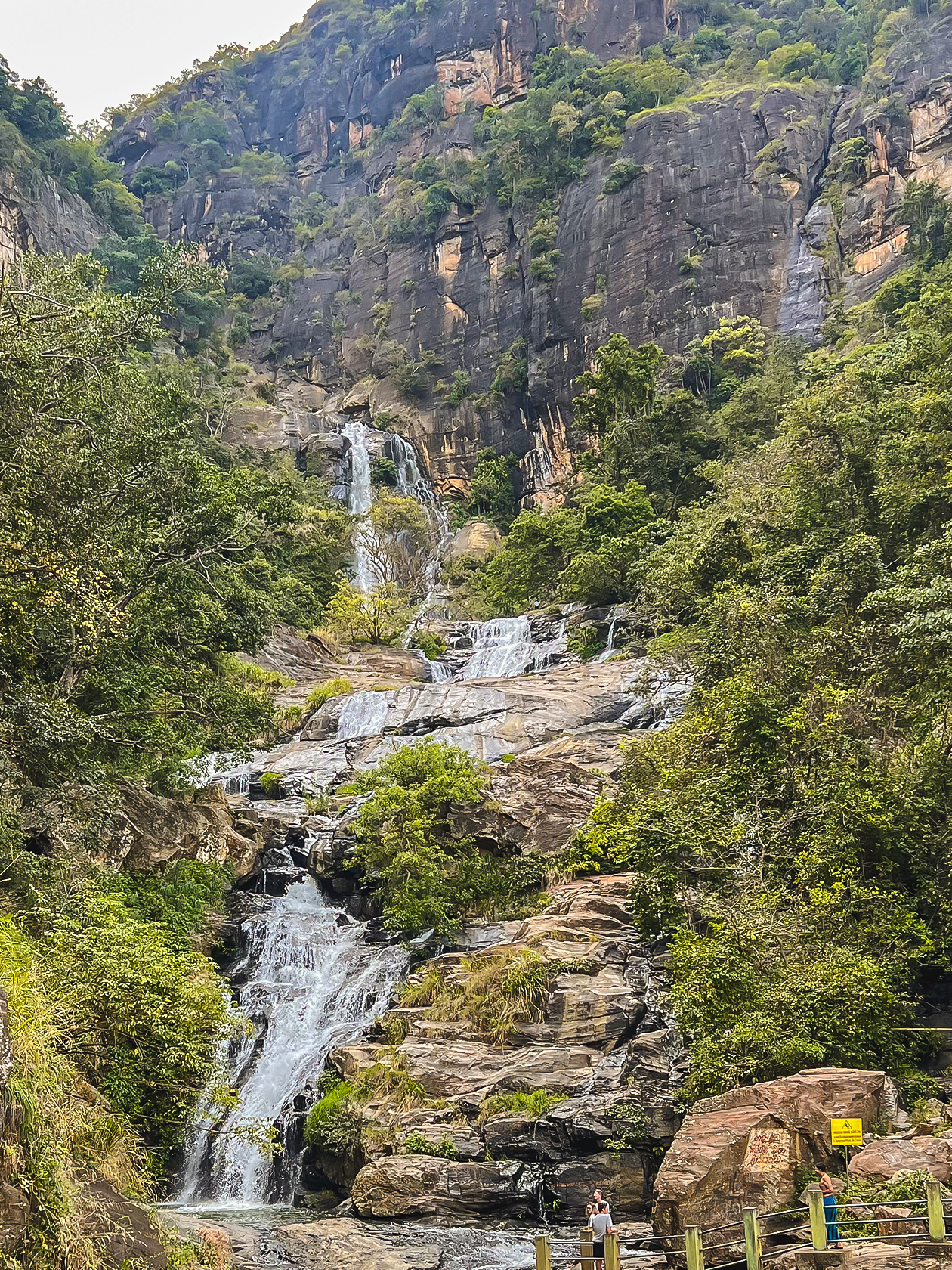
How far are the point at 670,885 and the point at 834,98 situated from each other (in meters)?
Result: 54.5

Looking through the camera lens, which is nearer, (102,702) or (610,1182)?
(610,1182)

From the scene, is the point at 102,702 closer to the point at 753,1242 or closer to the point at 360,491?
the point at 753,1242

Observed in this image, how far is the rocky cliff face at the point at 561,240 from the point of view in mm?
50812

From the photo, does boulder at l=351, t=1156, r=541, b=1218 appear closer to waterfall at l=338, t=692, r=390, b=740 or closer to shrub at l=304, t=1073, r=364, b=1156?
shrub at l=304, t=1073, r=364, b=1156

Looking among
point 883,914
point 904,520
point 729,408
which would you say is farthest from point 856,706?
point 729,408

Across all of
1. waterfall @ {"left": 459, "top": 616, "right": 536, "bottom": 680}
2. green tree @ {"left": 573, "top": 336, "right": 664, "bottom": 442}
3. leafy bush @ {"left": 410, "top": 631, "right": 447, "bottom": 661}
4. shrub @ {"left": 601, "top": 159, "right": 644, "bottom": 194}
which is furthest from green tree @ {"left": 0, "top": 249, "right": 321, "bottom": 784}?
shrub @ {"left": 601, "top": 159, "right": 644, "bottom": 194}

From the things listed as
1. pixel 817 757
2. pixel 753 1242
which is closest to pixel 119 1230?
pixel 753 1242

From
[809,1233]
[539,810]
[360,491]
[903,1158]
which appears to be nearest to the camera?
[809,1233]

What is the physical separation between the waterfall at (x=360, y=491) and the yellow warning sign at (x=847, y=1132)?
39.2m

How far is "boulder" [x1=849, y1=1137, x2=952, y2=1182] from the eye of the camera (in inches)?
404

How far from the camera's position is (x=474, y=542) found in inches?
1996

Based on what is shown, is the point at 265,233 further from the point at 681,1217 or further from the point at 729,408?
the point at 681,1217

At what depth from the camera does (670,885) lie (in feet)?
56.7

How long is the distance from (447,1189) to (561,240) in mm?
53512
